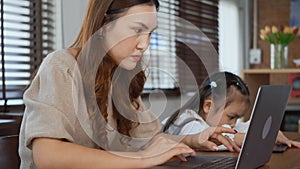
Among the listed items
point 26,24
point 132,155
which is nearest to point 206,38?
point 26,24

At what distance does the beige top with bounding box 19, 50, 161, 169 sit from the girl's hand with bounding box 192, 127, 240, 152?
35 cm

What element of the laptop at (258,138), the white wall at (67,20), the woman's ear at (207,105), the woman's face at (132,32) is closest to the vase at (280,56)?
the white wall at (67,20)

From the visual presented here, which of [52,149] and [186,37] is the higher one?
[186,37]

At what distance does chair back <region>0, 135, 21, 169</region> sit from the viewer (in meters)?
1.38

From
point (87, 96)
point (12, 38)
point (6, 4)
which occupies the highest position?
point (6, 4)

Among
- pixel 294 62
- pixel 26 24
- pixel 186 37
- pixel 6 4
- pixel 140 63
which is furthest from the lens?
pixel 294 62

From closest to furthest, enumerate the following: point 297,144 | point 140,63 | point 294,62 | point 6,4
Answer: point 140,63 → point 297,144 → point 6,4 → point 294,62

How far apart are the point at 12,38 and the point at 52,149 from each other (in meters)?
1.21

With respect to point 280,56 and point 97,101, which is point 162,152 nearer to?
point 97,101

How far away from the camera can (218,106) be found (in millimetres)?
1936

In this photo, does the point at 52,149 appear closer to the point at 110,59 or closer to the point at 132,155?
the point at 132,155

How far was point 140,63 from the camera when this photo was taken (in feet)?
5.07

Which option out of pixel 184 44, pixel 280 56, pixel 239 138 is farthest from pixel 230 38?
pixel 239 138

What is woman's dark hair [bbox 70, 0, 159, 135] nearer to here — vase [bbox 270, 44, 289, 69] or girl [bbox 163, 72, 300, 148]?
girl [bbox 163, 72, 300, 148]
